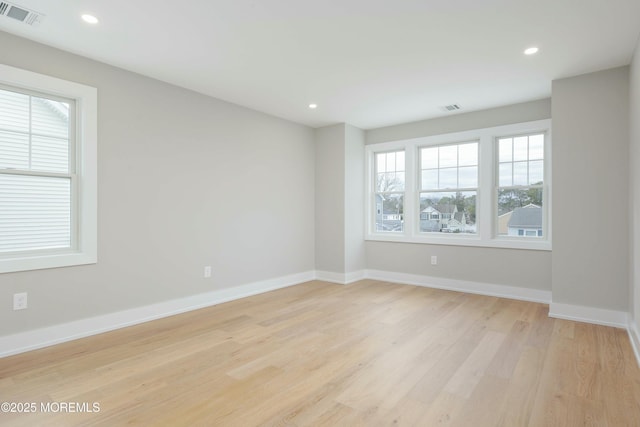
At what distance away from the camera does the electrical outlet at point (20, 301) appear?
9.08 ft

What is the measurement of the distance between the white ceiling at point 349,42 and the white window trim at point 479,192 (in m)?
0.73

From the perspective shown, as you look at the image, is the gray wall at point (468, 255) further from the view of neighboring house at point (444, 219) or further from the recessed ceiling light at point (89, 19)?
the recessed ceiling light at point (89, 19)

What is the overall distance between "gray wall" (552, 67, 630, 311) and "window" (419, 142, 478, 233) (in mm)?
1342

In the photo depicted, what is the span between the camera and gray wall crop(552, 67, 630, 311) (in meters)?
3.38

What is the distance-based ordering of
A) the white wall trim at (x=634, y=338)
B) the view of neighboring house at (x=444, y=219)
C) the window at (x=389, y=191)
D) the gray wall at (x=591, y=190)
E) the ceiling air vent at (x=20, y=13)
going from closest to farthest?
the ceiling air vent at (x=20, y=13)
the white wall trim at (x=634, y=338)
the gray wall at (x=591, y=190)
the view of neighboring house at (x=444, y=219)
the window at (x=389, y=191)

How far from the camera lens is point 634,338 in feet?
9.46

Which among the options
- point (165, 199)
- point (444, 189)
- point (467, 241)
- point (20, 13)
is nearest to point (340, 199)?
point (444, 189)

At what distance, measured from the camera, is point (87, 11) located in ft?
8.01

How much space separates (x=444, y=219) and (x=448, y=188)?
0.48 meters

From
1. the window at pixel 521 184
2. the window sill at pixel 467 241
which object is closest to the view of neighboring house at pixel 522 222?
the window at pixel 521 184

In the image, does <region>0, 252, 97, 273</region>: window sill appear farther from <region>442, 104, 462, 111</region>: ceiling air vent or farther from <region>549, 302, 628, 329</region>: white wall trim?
<region>549, 302, 628, 329</region>: white wall trim

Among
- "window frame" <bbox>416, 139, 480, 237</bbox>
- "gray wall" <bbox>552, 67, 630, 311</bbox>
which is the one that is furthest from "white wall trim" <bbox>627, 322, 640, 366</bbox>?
"window frame" <bbox>416, 139, 480, 237</bbox>

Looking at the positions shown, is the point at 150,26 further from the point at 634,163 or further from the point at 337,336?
the point at 634,163

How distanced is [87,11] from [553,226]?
4641 mm
